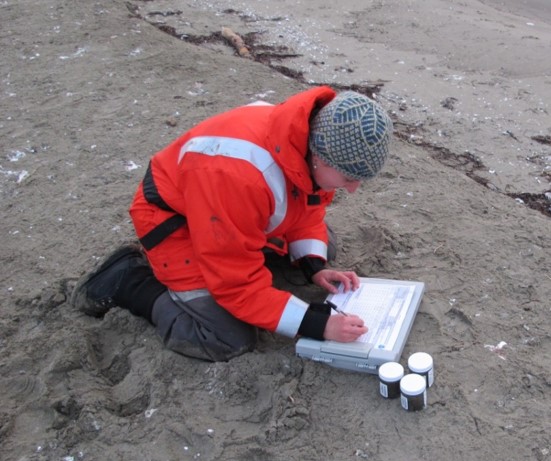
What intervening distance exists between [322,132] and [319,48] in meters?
4.50

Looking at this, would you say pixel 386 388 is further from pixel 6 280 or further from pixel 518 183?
pixel 518 183

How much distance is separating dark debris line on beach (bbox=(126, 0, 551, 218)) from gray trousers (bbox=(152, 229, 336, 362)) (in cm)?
214

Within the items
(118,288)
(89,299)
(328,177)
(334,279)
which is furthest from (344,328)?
(89,299)

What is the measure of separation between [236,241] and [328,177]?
1.34 feet

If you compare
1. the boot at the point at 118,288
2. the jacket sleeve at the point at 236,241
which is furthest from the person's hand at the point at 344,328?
the boot at the point at 118,288

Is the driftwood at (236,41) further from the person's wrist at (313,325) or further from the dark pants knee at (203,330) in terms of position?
the person's wrist at (313,325)

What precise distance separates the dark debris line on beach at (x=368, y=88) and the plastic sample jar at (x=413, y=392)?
78.6 inches

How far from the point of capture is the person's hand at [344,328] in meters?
2.67

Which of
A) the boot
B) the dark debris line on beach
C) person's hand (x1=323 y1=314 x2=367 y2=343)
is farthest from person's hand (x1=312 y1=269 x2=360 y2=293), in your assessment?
the dark debris line on beach

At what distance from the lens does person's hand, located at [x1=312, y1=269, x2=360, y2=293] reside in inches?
121

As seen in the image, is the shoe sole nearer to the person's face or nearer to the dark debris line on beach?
the person's face

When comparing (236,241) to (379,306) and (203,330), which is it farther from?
(379,306)

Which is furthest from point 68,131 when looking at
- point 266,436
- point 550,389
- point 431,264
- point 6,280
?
point 550,389

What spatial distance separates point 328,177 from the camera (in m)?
2.54
